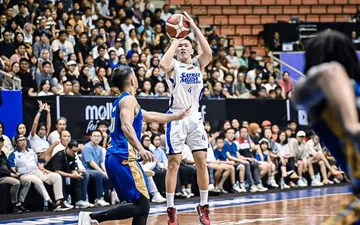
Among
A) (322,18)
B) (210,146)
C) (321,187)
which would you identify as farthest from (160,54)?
(322,18)

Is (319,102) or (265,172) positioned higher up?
(319,102)

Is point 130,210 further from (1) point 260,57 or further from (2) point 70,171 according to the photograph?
(1) point 260,57

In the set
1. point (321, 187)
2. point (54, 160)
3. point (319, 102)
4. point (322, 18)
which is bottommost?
point (321, 187)

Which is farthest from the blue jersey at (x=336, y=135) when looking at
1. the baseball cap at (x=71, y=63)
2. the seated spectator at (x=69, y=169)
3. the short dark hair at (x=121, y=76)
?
the baseball cap at (x=71, y=63)

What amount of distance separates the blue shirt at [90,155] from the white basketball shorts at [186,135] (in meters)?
4.43

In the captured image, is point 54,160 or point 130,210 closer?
point 130,210

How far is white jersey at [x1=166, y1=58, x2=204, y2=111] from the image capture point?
9758 millimetres

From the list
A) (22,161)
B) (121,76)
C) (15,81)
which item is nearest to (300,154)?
(15,81)

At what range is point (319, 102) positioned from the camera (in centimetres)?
362

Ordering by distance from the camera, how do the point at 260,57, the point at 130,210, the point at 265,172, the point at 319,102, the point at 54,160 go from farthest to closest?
the point at 260,57
the point at 265,172
the point at 54,160
the point at 130,210
the point at 319,102

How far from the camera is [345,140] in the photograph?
145 inches

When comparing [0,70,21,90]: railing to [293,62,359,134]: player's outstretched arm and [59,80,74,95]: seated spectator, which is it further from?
[293,62,359,134]: player's outstretched arm

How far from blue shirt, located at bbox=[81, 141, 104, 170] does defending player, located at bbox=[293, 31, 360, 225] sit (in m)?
10.3

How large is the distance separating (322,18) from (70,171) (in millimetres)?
14808
